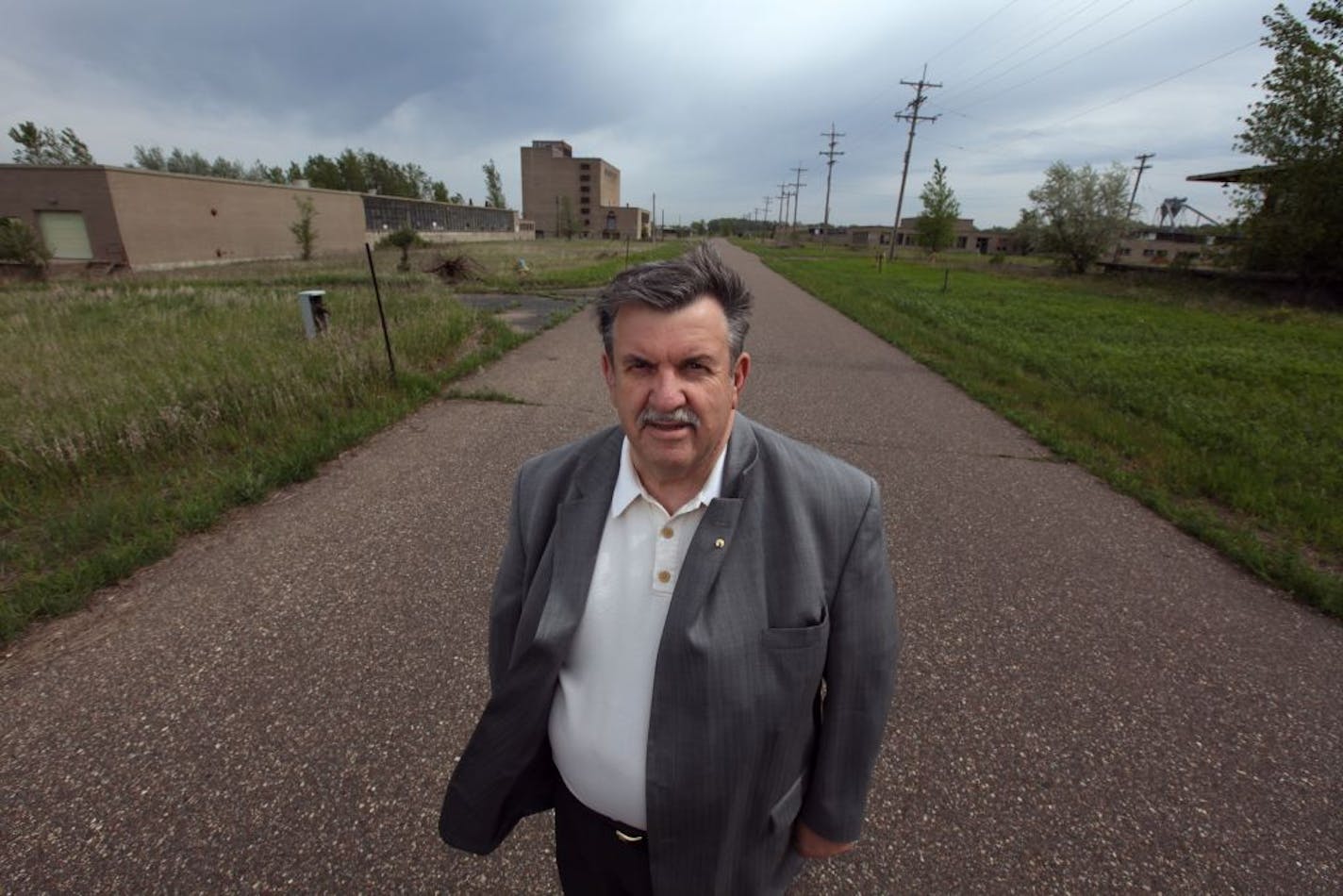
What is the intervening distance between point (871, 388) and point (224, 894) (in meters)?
8.97

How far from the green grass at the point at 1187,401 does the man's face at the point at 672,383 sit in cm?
479

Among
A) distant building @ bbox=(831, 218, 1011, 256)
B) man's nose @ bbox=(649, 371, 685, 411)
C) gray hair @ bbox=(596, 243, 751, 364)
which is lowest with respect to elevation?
man's nose @ bbox=(649, 371, 685, 411)

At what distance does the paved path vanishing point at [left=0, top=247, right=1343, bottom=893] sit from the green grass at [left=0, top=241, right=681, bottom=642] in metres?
0.40

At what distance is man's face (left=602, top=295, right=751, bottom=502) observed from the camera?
4.65 feet

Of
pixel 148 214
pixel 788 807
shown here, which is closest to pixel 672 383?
pixel 788 807

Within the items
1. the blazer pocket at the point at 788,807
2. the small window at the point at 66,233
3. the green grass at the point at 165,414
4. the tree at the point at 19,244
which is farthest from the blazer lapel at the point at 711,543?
the small window at the point at 66,233

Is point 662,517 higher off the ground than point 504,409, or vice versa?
point 662,517

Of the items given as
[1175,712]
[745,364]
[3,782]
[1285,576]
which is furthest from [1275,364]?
[3,782]

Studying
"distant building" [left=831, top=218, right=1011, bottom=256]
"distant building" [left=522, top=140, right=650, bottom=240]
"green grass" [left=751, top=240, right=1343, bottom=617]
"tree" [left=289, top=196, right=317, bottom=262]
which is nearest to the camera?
"green grass" [left=751, top=240, right=1343, bottom=617]

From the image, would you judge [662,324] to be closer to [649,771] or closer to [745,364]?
[745,364]

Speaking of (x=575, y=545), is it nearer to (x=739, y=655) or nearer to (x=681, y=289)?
(x=739, y=655)

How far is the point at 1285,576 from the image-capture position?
4023mm

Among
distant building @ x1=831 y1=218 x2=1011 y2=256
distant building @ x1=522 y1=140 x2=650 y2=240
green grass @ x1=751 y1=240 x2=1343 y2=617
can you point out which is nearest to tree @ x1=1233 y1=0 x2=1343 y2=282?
green grass @ x1=751 y1=240 x2=1343 y2=617

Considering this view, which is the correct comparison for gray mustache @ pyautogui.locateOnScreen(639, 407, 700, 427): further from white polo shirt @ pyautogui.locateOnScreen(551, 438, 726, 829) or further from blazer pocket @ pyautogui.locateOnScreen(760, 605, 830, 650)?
blazer pocket @ pyautogui.locateOnScreen(760, 605, 830, 650)
